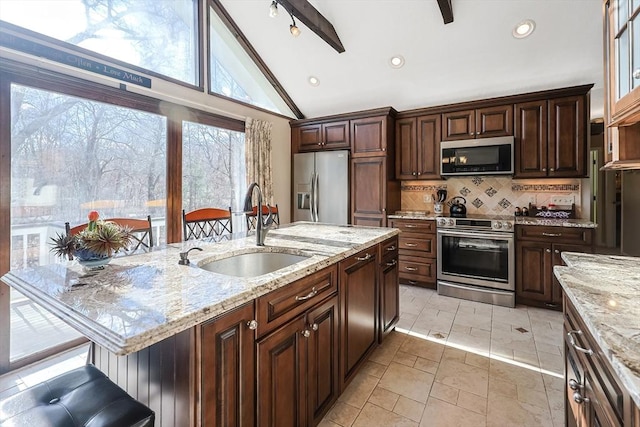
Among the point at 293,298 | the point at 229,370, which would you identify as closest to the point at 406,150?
the point at 293,298

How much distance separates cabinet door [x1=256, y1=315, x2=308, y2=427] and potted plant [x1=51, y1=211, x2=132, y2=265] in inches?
31.6

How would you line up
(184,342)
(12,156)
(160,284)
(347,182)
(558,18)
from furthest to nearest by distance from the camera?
(347,182), (558,18), (12,156), (160,284), (184,342)

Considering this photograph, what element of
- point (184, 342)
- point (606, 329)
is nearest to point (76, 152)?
point (184, 342)

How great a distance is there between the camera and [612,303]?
3.08ft

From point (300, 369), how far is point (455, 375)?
134cm

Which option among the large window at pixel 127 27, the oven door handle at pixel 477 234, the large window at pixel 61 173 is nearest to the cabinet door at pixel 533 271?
the oven door handle at pixel 477 234

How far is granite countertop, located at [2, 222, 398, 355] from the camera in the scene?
81cm

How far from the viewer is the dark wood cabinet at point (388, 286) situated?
2.34 metres

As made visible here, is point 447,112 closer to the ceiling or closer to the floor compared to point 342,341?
closer to the ceiling

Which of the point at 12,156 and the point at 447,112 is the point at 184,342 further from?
the point at 447,112

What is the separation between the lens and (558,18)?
2869 mm

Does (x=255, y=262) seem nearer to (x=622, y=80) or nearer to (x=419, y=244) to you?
(x=622, y=80)

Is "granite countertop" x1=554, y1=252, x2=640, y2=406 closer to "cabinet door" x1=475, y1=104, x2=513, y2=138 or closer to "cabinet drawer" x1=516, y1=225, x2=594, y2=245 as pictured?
"cabinet drawer" x1=516, y1=225, x2=594, y2=245

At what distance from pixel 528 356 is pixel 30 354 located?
3.86 meters
